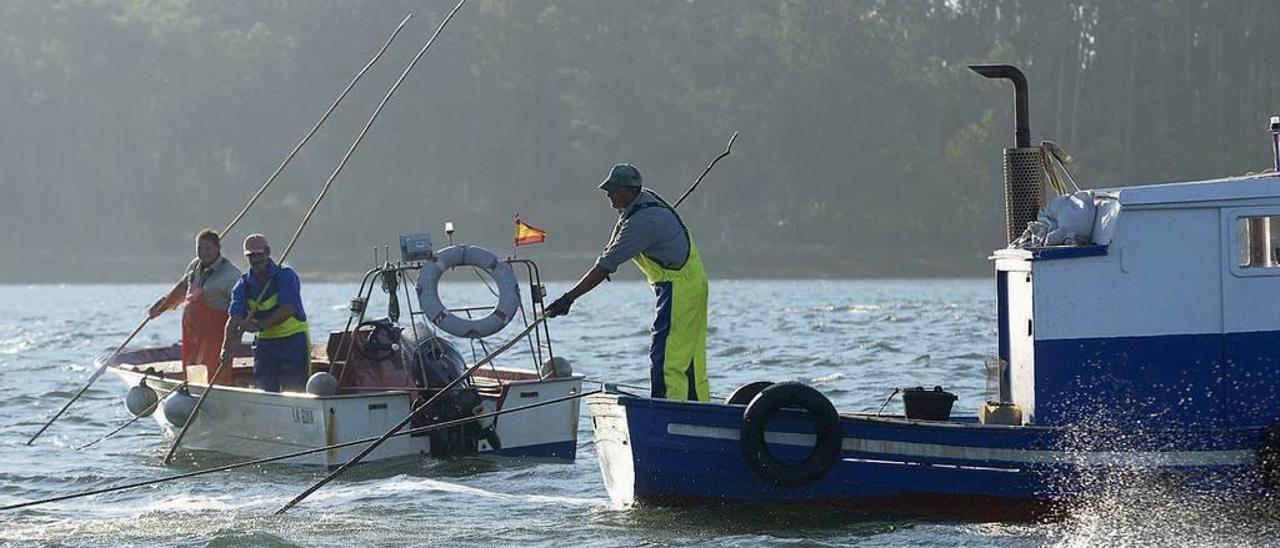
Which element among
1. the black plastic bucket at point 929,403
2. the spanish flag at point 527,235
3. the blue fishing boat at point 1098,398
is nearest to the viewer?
the blue fishing boat at point 1098,398

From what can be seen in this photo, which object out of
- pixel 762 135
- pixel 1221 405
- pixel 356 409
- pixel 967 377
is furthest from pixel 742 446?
pixel 762 135

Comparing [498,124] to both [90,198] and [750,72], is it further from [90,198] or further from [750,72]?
[90,198]

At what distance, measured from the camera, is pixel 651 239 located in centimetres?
1288

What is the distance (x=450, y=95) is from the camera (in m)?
95.6

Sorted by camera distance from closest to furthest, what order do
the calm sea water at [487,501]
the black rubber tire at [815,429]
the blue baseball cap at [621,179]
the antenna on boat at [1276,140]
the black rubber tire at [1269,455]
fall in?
the black rubber tire at [1269,455] → the calm sea water at [487,501] → the antenna on boat at [1276,140] → the black rubber tire at [815,429] → the blue baseball cap at [621,179]

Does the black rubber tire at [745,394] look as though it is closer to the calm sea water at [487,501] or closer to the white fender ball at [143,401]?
the calm sea water at [487,501]

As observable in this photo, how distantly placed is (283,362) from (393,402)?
3.66ft

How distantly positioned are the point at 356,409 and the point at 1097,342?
6.66 metres

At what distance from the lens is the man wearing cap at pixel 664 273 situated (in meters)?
12.8

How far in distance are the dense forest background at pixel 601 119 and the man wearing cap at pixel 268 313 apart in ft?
220

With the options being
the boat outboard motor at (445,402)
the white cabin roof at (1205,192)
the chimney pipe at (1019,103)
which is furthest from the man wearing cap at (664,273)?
the boat outboard motor at (445,402)

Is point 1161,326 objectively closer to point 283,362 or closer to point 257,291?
point 257,291

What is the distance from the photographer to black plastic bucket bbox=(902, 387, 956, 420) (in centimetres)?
1330

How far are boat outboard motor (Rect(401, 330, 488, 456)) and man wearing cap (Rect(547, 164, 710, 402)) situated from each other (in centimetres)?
400
